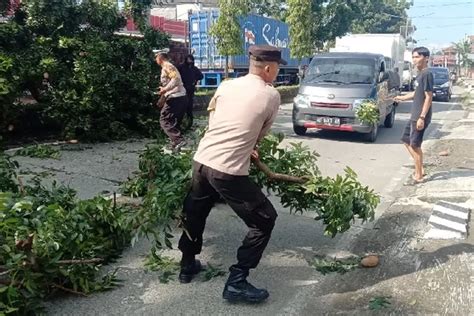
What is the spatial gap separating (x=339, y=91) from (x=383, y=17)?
162 ft

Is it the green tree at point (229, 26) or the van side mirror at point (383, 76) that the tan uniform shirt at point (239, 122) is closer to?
the van side mirror at point (383, 76)

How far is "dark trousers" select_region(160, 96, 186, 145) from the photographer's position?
8375 mm

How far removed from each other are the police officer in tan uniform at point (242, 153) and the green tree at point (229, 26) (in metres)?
13.9

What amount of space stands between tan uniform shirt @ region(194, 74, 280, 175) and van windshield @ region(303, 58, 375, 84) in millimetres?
8504

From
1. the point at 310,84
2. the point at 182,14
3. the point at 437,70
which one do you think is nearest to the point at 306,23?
the point at 437,70

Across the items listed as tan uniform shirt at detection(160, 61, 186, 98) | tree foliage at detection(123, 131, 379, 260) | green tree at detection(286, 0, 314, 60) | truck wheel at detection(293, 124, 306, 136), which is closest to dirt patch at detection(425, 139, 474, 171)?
truck wheel at detection(293, 124, 306, 136)

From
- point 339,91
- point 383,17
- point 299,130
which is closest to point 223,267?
point 339,91

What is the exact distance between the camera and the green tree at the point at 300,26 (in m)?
22.0

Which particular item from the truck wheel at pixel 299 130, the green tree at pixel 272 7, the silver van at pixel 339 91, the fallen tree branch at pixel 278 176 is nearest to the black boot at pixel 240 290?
the fallen tree branch at pixel 278 176

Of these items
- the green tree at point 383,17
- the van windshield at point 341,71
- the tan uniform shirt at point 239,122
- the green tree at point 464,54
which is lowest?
the green tree at point 464,54

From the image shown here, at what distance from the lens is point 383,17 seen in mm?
56344

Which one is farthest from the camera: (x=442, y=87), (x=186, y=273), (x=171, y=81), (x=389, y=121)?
(x=442, y=87)

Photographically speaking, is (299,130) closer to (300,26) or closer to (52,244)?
(52,244)

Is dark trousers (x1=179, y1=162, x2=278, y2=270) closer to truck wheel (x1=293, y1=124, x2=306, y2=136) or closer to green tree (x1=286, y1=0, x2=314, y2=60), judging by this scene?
truck wheel (x1=293, y1=124, x2=306, y2=136)
